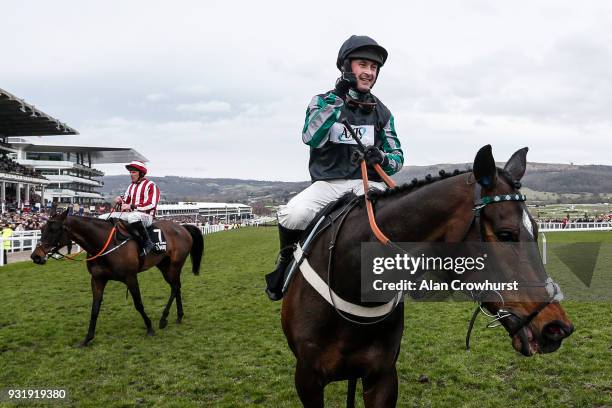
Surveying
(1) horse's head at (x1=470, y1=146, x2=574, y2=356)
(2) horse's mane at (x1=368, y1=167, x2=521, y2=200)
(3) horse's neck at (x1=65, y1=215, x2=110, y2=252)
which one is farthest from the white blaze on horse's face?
(3) horse's neck at (x1=65, y1=215, x2=110, y2=252)

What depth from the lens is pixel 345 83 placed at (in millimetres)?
2912

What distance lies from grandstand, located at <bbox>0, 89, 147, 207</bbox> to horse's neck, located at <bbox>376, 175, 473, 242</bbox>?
8224 millimetres

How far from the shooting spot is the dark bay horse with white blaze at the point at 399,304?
189 centimetres

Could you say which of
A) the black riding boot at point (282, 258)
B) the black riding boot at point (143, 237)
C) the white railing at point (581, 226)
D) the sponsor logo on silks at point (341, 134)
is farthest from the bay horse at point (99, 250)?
the white railing at point (581, 226)

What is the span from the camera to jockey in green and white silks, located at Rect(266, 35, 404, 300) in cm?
290

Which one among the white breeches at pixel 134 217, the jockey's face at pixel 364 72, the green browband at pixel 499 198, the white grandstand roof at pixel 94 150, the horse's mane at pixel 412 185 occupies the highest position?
the white grandstand roof at pixel 94 150

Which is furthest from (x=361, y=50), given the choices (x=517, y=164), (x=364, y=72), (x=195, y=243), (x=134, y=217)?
(x=195, y=243)

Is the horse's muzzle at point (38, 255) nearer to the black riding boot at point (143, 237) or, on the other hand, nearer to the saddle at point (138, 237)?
the saddle at point (138, 237)

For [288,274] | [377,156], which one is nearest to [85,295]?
[288,274]

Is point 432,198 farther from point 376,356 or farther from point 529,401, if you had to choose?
point 529,401

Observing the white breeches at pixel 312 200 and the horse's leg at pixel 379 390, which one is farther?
the white breeches at pixel 312 200

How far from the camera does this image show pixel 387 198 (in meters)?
2.53

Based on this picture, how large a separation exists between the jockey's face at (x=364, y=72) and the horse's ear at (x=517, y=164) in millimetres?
1146

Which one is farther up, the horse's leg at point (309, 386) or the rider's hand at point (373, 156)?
the rider's hand at point (373, 156)
